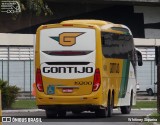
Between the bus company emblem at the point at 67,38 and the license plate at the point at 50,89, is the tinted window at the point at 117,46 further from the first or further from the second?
the license plate at the point at 50,89

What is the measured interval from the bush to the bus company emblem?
781cm

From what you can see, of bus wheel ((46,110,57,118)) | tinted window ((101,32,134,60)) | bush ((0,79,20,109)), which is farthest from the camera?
bush ((0,79,20,109))

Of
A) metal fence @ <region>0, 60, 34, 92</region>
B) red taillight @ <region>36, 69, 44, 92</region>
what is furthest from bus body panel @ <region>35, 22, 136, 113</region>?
metal fence @ <region>0, 60, 34, 92</region>

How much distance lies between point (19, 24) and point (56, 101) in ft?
101

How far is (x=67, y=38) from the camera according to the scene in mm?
26750

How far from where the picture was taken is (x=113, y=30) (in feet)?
93.7

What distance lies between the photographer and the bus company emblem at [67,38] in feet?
87.4

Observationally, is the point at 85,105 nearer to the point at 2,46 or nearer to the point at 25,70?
the point at 25,70

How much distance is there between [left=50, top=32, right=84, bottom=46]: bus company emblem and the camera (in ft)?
87.4

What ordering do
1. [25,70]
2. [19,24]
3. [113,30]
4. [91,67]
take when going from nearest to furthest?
[91,67]
[113,30]
[25,70]
[19,24]

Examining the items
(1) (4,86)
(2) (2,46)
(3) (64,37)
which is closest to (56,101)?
(3) (64,37)

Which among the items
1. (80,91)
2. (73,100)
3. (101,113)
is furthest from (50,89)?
(101,113)

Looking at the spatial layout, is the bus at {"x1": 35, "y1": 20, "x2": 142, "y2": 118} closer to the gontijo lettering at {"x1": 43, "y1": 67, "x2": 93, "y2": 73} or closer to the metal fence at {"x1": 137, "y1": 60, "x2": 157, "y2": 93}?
the gontijo lettering at {"x1": 43, "y1": 67, "x2": 93, "y2": 73}

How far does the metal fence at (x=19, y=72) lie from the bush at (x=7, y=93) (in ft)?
38.4
